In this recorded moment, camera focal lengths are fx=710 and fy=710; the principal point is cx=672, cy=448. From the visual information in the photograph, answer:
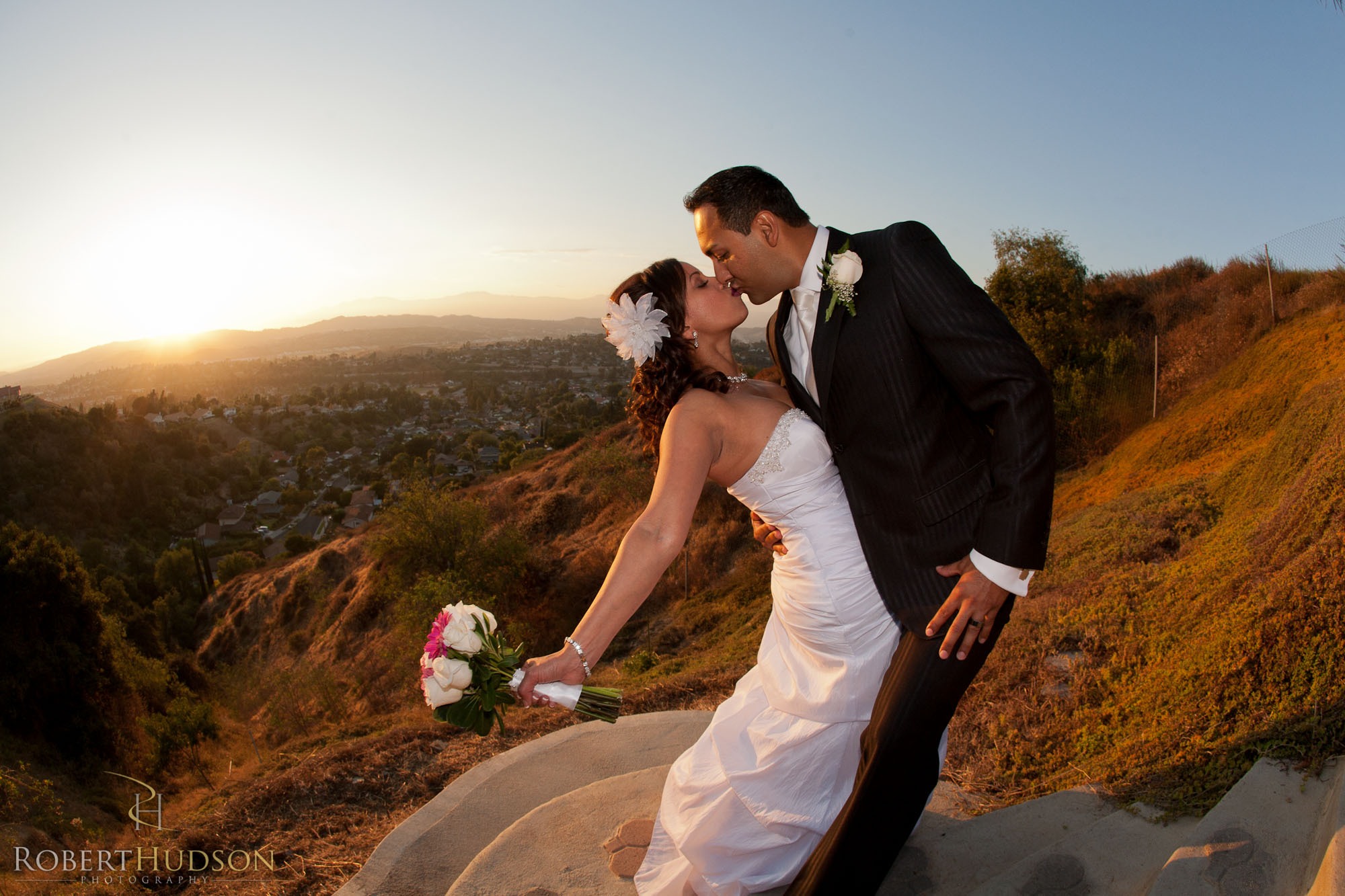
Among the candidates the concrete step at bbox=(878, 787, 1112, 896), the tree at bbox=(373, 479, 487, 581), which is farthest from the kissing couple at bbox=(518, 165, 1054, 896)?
the tree at bbox=(373, 479, 487, 581)

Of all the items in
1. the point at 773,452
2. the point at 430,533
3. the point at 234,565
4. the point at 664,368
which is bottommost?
the point at 234,565

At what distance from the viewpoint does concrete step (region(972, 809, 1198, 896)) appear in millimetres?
2508

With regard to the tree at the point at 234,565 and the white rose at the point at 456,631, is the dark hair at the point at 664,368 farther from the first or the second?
the tree at the point at 234,565

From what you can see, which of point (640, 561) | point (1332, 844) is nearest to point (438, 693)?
point (640, 561)

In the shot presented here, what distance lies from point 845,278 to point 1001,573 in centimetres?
100

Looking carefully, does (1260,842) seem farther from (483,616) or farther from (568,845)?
(568,845)

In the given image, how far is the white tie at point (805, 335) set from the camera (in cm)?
235

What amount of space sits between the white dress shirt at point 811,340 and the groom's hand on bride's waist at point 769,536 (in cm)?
59

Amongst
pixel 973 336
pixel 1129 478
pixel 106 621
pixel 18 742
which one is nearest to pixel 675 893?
pixel 973 336

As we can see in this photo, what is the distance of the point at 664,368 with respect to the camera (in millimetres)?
2693

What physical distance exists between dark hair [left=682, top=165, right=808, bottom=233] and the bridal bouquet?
5.09ft

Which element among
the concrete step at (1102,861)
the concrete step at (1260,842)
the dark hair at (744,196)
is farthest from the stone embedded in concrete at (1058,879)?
the dark hair at (744,196)

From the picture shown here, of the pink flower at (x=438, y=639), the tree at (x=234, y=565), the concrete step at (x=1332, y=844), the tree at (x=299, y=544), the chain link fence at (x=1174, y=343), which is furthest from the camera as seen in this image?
the tree at (x=299, y=544)

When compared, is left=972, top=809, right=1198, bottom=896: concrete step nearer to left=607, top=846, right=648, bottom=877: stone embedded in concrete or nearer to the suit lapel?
left=607, top=846, right=648, bottom=877: stone embedded in concrete
